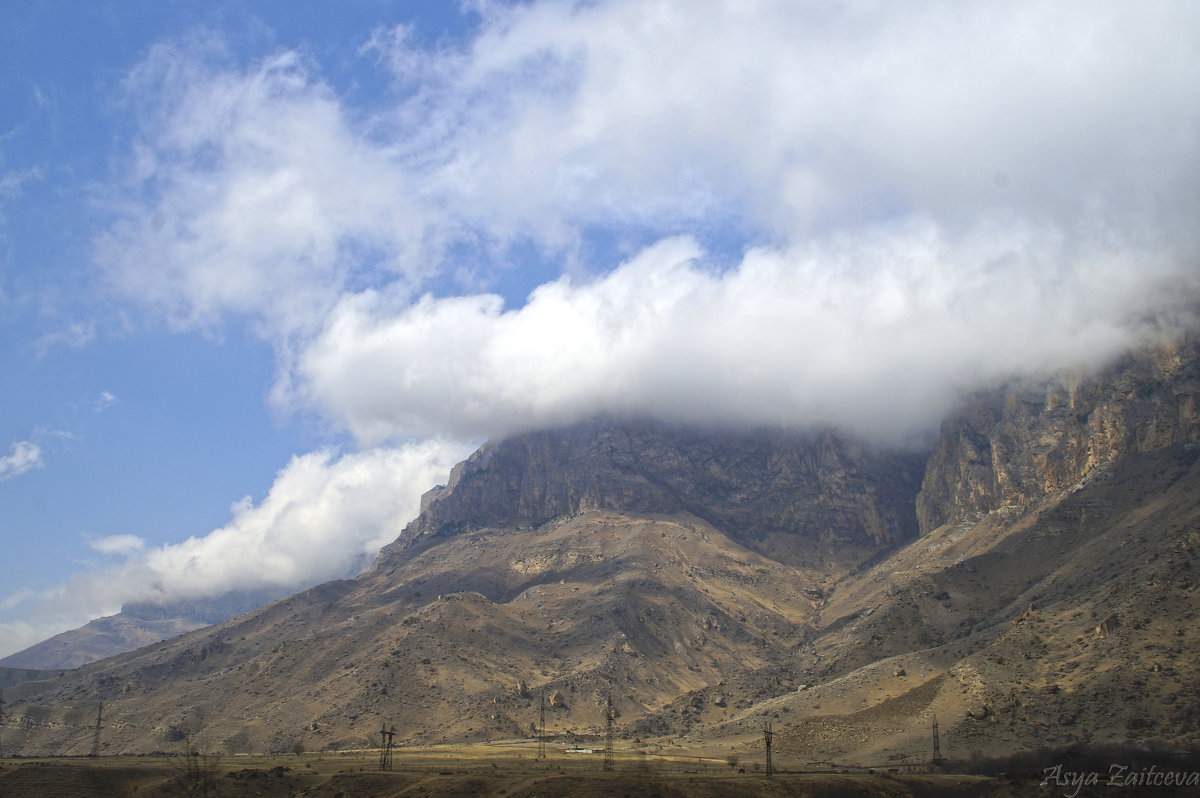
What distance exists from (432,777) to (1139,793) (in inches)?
3498

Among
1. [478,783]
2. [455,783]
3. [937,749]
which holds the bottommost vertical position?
[937,749]

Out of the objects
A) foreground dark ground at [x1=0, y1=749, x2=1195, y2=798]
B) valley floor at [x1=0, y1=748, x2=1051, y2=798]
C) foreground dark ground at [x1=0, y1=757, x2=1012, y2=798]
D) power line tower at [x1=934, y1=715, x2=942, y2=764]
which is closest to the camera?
foreground dark ground at [x1=0, y1=749, x2=1195, y2=798]

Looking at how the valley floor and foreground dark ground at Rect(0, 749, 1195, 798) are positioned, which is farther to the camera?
the valley floor

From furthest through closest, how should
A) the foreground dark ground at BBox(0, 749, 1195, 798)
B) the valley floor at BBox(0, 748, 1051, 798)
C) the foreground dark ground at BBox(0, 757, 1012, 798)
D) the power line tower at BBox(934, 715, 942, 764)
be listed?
1. the power line tower at BBox(934, 715, 942, 764)
2. the foreground dark ground at BBox(0, 757, 1012, 798)
3. the valley floor at BBox(0, 748, 1051, 798)
4. the foreground dark ground at BBox(0, 749, 1195, 798)

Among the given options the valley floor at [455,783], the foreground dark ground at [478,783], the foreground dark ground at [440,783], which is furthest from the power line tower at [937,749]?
the foreground dark ground at [440,783]

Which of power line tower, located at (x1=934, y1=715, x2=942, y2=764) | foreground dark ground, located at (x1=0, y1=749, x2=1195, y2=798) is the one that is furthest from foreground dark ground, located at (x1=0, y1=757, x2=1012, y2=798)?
power line tower, located at (x1=934, y1=715, x2=942, y2=764)

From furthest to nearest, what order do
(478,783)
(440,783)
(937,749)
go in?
(937,749), (440,783), (478,783)

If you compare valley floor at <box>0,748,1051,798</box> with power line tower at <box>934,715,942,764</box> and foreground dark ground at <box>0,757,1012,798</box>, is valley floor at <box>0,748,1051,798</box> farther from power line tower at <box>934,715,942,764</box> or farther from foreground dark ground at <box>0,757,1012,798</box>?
power line tower at <box>934,715,942,764</box>

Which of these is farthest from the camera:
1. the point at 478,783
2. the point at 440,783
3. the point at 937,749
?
the point at 937,749

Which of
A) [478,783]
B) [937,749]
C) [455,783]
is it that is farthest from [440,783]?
[937,749]

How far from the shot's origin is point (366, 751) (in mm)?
186250

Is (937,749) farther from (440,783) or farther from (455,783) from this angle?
(440,783)

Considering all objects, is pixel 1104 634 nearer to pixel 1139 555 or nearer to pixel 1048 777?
pixel 1139 555

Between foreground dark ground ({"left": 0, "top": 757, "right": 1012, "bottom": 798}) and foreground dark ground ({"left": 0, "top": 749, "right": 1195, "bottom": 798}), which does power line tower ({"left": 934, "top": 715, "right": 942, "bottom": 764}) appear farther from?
foreground dark ground ({"left": 0, "top": 757, "right": 1012, "bottom": 798})
